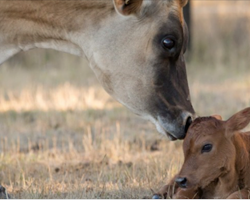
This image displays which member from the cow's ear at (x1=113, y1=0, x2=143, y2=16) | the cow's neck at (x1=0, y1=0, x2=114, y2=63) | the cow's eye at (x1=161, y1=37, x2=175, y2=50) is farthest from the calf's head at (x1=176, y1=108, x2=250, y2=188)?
the cow's neck at (x1=0, y1=0, x2=114, y2=63)

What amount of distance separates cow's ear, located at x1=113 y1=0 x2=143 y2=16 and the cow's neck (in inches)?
6.8

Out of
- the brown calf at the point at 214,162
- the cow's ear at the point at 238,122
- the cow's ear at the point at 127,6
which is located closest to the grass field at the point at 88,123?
the brown calf at the point at 214,162

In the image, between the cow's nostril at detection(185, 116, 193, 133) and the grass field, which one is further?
the grass field

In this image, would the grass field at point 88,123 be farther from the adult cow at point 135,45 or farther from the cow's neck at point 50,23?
the cow's neck at point 50,23

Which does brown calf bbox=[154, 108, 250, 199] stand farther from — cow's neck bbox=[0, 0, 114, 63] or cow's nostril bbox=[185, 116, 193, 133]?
cow's neck bbox=[0, 0, 114, 63]

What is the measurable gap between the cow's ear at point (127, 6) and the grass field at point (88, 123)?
64.6 inches

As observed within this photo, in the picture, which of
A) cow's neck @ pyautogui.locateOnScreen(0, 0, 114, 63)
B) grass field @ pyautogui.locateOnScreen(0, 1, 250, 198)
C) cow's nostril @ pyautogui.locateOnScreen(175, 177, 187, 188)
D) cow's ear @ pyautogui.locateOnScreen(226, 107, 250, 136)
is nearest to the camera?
cow's nostril @ pyautogui.locateOnScreen(175, 177, 187, 188)

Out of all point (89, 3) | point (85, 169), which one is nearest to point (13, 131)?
point (85, 169)

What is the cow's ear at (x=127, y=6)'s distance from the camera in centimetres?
552

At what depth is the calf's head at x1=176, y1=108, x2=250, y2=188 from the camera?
539 centimetres

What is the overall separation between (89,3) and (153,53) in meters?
0.71

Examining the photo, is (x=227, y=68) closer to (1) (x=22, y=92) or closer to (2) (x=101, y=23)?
(1) (x=22, y=92)

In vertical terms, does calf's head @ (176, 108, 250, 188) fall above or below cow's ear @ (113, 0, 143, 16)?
below

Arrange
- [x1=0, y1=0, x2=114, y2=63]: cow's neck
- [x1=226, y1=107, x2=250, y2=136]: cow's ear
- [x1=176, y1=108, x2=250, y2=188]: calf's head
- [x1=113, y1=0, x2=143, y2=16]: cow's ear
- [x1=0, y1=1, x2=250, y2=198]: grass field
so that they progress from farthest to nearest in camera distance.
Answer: [x1=0, y1=1, x2=250, y2=198]: grass field, [x1=0, y1=0, x2=114, y2=63]: cow's neck, [x1=226, y1=107, x2=250, y2=136]: cow's ear, [x1=113, y1=0, x2=143, y2=16]: cow's ear, [x1=176, y1=108, x2=250, y2=188]: calf's head
